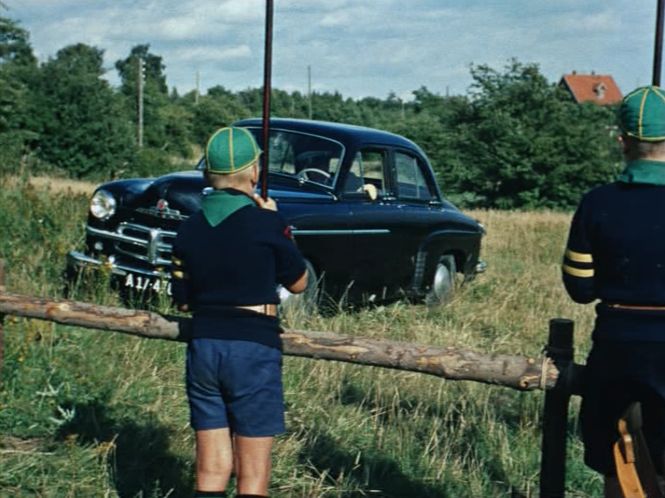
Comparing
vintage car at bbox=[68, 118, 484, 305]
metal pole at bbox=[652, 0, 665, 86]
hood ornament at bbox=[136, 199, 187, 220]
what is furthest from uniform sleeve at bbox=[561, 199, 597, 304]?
hood ornament at bbox=[136, 199, 187, 220]

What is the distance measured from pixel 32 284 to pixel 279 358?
5034 mm

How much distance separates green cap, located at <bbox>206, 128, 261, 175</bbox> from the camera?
3.57 meters

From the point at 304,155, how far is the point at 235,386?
5.51m

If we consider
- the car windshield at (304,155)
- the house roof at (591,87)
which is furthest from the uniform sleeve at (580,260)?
the house roof at (591,87)

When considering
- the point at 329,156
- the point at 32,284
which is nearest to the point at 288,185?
the point at 329,156

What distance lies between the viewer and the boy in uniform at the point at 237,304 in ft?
11.6

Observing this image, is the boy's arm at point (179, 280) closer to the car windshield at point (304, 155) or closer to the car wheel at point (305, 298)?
the car wheel at point (305, 298)

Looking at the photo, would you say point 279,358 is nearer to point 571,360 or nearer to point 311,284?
point 571,360

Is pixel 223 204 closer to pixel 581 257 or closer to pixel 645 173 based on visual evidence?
pixel 581 257

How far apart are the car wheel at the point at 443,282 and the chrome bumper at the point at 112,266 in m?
2.91

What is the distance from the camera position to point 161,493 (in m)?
4.72

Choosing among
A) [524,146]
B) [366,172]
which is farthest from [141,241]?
[524,146]

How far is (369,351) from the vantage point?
4227 mm

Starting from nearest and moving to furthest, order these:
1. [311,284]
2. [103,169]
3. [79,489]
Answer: [79,489] → [311,284] → [103,169]
